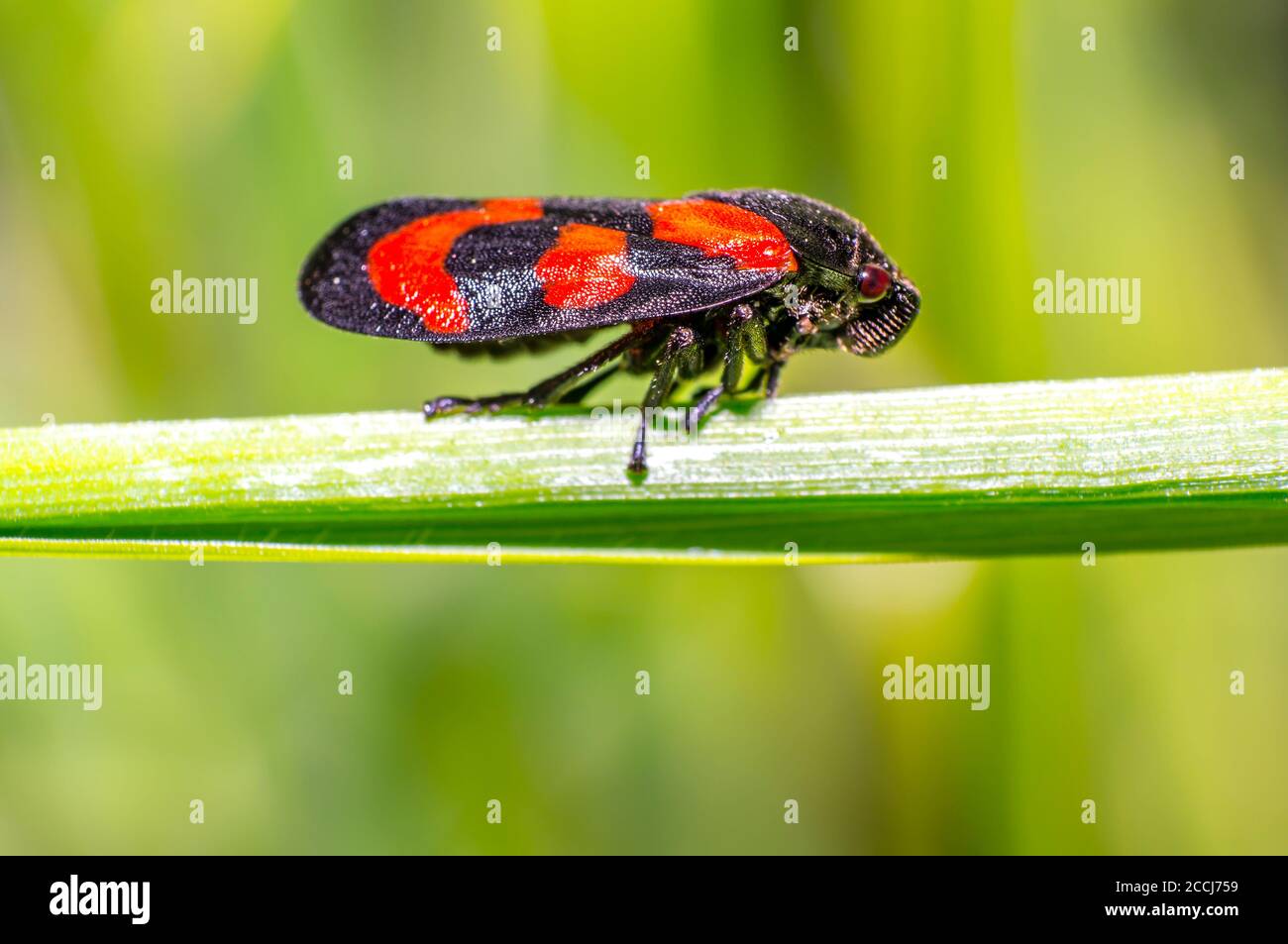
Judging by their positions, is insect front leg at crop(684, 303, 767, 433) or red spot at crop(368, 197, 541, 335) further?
insect front leg at crop(684, 303, 767, 433)

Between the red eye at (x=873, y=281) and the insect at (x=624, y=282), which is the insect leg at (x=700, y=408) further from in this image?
the red eye at (x=873, y=281)

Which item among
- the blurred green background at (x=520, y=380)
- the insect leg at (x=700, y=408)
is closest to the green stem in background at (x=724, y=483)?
the insect leg at (x=700, y=408)

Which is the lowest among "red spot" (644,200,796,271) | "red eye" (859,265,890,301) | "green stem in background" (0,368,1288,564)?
"green stem in background" (0,368,1288,564)

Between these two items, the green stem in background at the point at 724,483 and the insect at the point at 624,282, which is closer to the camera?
the green stem in background at the point at 724,483

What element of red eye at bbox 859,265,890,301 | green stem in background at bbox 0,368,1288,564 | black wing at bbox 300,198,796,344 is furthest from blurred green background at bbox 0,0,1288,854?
green stem in background at bbox 0,368,1288,564

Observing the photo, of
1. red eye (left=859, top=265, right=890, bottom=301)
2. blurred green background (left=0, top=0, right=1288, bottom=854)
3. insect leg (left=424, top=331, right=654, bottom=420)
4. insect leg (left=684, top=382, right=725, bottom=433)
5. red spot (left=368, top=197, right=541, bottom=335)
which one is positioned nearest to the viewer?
insect leg (left=684, top=382, right=725, bottom=433)

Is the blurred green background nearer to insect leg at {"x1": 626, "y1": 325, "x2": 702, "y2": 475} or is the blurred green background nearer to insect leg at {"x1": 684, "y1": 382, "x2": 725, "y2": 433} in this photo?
insect leg at {"x1": 626, "y1": 325, "x2": 702, "y2": 475}

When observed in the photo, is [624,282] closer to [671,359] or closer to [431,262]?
[671,359]

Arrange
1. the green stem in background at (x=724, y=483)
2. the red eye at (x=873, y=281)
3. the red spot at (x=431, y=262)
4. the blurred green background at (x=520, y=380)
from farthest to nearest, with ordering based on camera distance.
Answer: the blurred green background at (x=520, y=380) < the red eye at (x=873, y=281) < the red spot at (x=431, y=262) < the green stem in background at (x=724, y=483)
